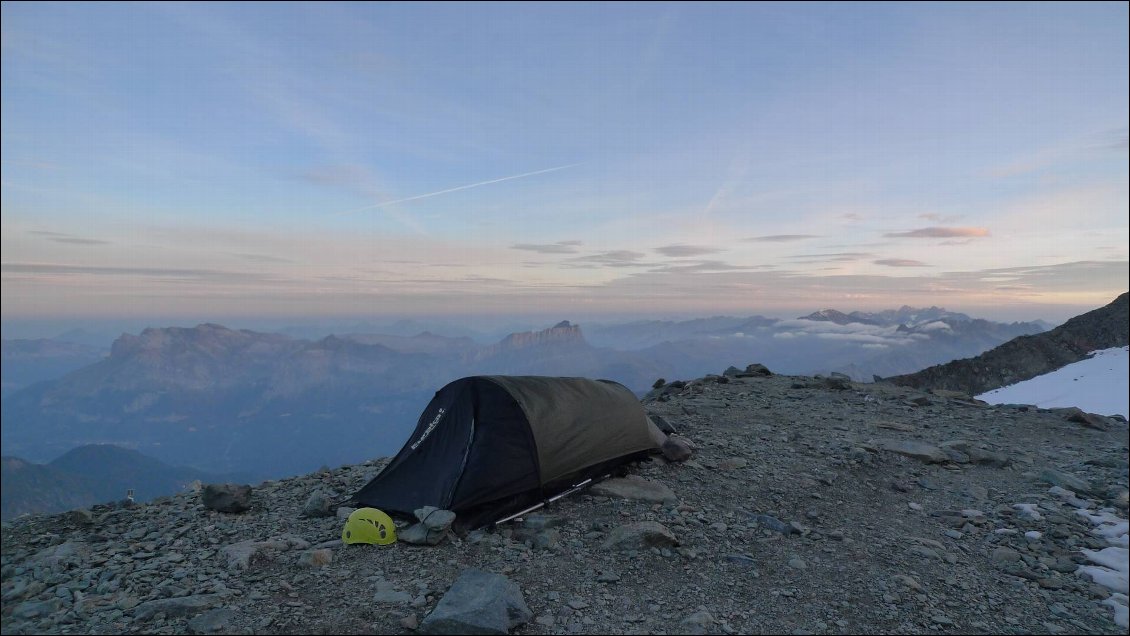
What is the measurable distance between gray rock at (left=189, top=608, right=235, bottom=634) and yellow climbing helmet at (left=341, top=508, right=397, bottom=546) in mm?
2006

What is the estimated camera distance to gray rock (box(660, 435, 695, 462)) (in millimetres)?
11586

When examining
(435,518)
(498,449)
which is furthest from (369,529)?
(498,449)

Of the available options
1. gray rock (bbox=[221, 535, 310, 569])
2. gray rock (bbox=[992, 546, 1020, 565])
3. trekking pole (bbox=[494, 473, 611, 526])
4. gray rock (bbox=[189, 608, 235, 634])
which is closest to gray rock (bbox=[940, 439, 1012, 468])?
gray rock (bbox=[992, 546, 1020, 565])

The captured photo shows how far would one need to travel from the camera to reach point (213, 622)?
611 cm

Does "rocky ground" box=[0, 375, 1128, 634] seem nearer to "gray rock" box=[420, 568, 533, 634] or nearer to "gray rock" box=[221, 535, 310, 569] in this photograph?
"gray rock" box=[221, 535, 310, 569]

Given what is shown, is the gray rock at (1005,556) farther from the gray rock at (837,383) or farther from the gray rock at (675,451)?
the gray rock at (837,383)

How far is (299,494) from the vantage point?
10.9m

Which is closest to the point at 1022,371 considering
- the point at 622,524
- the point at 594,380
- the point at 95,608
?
the point at 594,380

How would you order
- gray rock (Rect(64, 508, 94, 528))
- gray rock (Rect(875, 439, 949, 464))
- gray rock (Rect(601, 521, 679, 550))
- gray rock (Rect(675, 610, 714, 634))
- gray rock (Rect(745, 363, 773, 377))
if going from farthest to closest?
gray rock (Rect(745, 363, 773, 377)) → gray rock (Rect(875, 439, 949, 464)) → gray rock (Rect(64, 508, 94, 528)) → gray rock (Rect(601, 521, 679, 550)) → gray rock (Rect(675, 610, 714, 634))

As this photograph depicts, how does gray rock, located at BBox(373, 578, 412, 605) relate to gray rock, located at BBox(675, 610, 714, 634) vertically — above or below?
below

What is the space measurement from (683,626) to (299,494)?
8.12 meters

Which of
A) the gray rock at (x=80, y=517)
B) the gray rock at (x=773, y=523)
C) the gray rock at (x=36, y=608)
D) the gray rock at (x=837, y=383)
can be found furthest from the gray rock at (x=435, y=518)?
the gray rock at (x=837, y=383)

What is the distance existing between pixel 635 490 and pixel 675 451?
186cm

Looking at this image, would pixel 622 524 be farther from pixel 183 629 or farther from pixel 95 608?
pixel 95 608
